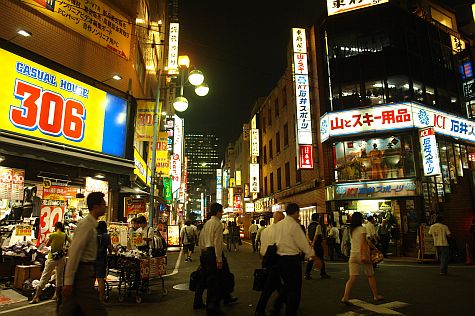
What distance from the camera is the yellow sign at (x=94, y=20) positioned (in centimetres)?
1157

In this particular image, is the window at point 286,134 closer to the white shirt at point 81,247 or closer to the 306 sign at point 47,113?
the 306 sign at point 47,113

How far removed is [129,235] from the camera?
9922 mm

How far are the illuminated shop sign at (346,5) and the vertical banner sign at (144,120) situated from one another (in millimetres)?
14074

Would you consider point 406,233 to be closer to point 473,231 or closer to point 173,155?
point 473,231

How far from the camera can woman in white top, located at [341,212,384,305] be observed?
7.52 m

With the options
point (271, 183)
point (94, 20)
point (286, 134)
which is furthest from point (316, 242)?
point (271, 183)

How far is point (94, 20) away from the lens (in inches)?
516

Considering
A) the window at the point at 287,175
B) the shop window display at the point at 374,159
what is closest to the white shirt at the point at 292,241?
the shop window display at the point at 374,159

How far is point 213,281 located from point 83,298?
3.01m

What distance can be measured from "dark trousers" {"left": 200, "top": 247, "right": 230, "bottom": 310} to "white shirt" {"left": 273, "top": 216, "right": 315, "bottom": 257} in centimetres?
157

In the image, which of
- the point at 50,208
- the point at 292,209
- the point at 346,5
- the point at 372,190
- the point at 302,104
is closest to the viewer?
the point at 292,209

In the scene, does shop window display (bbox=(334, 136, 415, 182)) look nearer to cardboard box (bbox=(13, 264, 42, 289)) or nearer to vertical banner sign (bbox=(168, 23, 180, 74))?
vertical banner sign (bbox=(168, 23, 180, 74))

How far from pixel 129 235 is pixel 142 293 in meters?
1.85

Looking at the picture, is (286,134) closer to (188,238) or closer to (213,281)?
(188,238)
